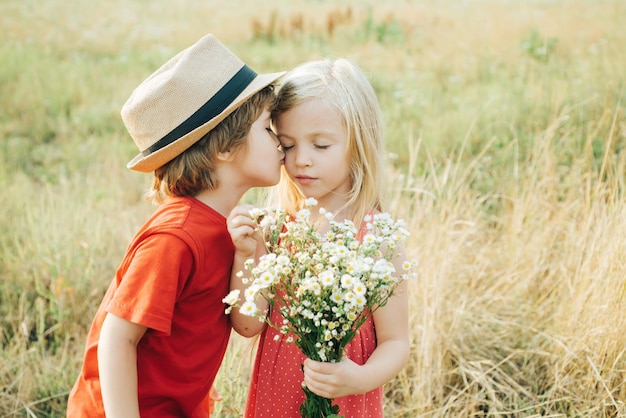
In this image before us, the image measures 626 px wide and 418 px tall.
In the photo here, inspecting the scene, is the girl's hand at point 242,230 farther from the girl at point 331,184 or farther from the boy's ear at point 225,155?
the boy's ear at point 225,155

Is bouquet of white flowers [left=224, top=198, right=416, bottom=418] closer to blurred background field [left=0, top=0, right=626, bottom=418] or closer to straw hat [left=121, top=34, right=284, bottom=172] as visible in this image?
straw hat [left=121, top=34, right=284, bottom=172]

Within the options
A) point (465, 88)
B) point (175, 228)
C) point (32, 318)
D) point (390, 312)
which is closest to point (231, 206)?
point (175, 228)

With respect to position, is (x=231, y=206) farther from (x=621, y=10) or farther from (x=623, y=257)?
(x=621, y=10)

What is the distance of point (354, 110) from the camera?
2441 millimetres

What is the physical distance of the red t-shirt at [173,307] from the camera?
6.69 feet

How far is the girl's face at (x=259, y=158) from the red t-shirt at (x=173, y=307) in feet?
0.61

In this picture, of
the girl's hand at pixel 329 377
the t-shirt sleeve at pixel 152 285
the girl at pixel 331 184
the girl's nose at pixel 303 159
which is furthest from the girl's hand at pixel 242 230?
the girl's hand at pixel 329 377

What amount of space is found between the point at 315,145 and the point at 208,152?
37 cm

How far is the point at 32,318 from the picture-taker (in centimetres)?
390

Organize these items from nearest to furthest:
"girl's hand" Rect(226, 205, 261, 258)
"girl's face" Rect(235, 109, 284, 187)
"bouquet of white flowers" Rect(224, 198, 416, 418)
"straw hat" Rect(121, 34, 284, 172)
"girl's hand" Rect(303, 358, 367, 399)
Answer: "bouquet of white flowers" Rect(224, 198, 416, 418) → "girl's hand" Rect(303, 358, 367, 399) → "girl's hand" Rect(226, 205, 261, 258) → "straw hat" Rect(121, 34, 284, 172) → "girl's face" Rect(235, 109, 284, 187)

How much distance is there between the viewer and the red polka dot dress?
2.35 m

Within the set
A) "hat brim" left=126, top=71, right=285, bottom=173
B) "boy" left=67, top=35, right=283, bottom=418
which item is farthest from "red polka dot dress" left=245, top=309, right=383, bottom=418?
"hat brim" left=126, top=71, right=285, bottom=173

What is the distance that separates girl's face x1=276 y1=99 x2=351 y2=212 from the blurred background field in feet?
2.97

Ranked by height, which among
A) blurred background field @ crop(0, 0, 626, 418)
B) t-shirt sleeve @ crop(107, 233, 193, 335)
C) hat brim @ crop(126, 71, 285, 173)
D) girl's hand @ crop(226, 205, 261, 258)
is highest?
hat brim @ crop(126, 71, 285, 173)
